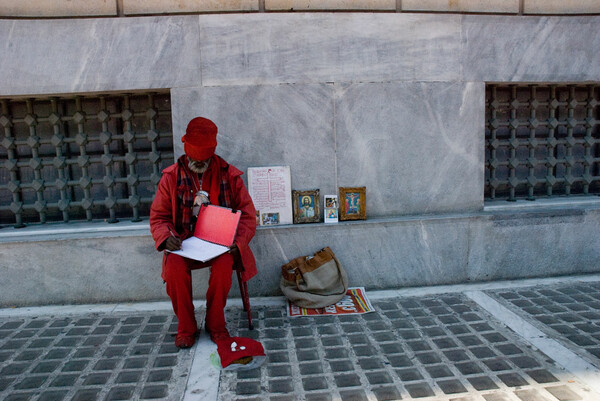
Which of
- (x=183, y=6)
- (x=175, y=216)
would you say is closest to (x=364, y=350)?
(x=175, y=216)

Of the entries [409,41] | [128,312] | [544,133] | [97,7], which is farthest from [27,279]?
[544,133]

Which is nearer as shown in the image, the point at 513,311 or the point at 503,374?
the point at 503,374

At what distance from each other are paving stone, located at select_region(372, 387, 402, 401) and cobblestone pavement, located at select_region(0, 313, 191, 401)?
1.25 m

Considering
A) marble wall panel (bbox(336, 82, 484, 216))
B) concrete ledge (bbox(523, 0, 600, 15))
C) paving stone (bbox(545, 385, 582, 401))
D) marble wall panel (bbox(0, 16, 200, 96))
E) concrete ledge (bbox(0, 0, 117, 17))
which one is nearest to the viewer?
paving stone (bbox(545, 385, 582, 401))

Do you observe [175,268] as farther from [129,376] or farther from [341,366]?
[341,366]

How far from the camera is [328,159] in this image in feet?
14.7

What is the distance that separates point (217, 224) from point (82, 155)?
6.57ft

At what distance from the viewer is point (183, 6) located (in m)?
4.35

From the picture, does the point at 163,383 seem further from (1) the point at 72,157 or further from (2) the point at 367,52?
(2) the point at 367,52

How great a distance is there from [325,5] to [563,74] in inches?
108

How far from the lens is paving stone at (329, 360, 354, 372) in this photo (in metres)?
3.02

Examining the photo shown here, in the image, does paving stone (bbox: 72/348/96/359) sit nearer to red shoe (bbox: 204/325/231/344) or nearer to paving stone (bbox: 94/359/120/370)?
paving stone (bbox: 94/359/120/370)

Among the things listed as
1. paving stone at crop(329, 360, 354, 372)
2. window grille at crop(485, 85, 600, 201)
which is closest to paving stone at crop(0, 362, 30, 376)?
paving stone at crop(329, 360, 354, 372)

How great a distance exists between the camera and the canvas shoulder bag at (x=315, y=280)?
4020 mm
